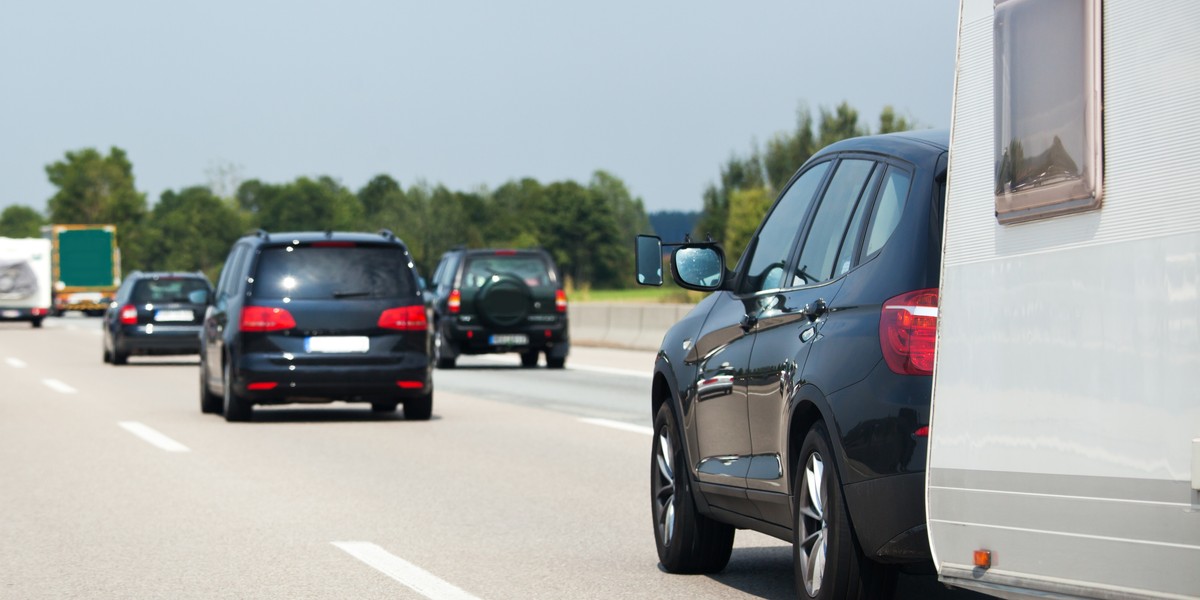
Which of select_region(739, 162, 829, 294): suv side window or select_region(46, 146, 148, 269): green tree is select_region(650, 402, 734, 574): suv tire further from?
select_region(46, 146, 148, 269): green tree

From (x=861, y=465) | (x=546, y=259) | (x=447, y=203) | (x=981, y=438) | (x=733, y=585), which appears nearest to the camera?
(x=981, y=438)

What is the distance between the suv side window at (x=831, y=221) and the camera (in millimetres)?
6336

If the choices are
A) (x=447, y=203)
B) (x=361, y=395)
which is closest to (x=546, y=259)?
(x=361, y=395)

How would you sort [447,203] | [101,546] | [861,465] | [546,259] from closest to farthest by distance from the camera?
[861,465], [101,546], [546,259], [447,203]

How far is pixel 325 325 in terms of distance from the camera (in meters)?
16.6

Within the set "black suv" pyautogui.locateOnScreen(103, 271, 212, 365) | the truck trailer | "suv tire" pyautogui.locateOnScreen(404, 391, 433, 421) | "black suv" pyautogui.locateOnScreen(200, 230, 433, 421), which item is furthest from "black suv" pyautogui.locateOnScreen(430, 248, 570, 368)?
the truck trailer

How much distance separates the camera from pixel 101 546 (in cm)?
889

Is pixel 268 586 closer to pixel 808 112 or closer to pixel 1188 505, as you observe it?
pixel 1188 505

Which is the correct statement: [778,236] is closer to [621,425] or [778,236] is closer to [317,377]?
[621,425]

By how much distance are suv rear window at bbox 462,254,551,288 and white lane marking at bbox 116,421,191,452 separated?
10826mm

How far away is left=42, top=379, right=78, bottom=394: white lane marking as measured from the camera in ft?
74.5

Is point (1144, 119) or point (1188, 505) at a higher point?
point (1144, 119)

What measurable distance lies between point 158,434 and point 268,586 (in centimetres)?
852

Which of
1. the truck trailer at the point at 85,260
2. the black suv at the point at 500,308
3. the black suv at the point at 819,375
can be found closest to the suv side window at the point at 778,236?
the black suv at the point at 819,375
